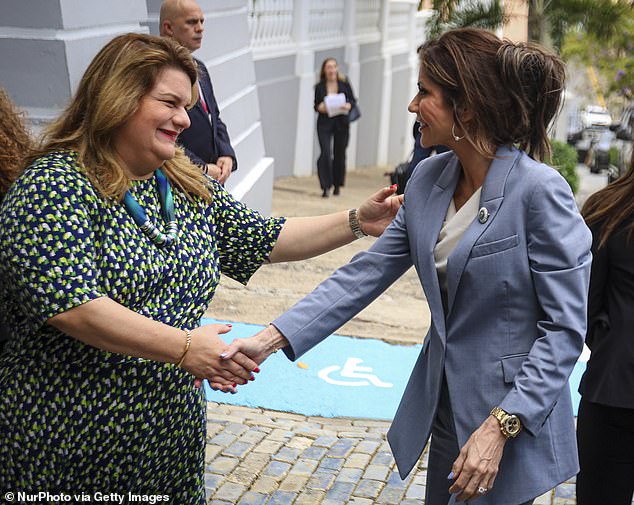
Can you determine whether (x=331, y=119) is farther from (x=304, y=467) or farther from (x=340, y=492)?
(x=340, y=492)

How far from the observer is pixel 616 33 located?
55.1 feet

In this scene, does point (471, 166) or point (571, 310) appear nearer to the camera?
point (571, 310)

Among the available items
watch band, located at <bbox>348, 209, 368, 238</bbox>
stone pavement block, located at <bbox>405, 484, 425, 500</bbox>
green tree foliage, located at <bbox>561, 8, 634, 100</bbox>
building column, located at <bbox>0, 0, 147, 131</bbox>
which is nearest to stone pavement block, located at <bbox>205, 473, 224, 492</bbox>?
stone pavement block, located at <bbox>405, 484, 425, 500</bbox>

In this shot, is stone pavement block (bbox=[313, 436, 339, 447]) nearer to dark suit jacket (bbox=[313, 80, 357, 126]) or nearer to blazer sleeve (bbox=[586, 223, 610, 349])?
blazer sleeve (bbox=[586, 223, 610, 349])

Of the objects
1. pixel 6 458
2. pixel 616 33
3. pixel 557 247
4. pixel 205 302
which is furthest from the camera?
pixel 616 33

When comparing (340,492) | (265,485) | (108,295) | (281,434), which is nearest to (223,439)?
(281,434)

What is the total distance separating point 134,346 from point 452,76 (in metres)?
1.17

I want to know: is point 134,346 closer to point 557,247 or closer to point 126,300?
point 126,300

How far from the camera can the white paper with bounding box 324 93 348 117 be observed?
16.4 metres

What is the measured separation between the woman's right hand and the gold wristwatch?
2.60 feet

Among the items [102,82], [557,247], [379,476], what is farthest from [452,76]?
[379,476]

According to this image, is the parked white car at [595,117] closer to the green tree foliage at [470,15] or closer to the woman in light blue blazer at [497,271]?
the green tree foliage at [470,15]

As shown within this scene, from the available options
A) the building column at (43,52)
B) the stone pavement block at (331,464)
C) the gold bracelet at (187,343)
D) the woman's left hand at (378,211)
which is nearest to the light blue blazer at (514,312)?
the gold bracelet at (187,343)

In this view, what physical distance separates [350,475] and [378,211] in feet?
6.08
